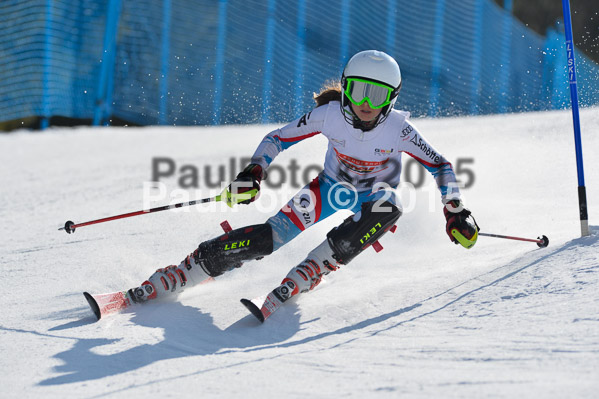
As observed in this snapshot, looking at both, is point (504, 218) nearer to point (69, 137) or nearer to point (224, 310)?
point (224, 310)

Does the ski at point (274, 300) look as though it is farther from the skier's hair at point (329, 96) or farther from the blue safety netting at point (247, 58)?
the blue safety netting at point (247, 58)

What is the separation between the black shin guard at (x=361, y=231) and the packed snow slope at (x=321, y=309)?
10.6 inches

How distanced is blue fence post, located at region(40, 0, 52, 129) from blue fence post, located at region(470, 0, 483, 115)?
731 centimetres

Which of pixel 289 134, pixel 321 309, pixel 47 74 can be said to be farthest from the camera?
pixel 47 74

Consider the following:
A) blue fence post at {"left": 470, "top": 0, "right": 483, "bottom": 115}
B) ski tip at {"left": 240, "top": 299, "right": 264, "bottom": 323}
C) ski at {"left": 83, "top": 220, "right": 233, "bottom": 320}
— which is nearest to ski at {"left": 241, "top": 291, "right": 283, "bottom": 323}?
ski tip at {"left": 240, "top": 299, "right": 264, "bottom": 323}

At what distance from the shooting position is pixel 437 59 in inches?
472

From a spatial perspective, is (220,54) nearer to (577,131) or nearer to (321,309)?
(577,131)

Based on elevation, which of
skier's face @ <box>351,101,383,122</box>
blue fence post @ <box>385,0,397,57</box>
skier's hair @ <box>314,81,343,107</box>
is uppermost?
blue fence post @ <box>385,0,397,57</box>

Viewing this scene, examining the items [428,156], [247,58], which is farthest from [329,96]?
[247,58]

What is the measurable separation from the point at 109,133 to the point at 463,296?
27.2 feet

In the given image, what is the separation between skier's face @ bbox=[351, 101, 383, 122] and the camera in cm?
328

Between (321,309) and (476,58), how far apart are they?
10117mm

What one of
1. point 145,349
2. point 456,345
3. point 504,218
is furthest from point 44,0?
point 456,345

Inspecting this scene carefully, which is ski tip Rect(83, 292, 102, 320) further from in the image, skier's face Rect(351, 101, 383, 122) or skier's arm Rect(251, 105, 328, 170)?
skier's face Rect(351, 101, 383, 122)
